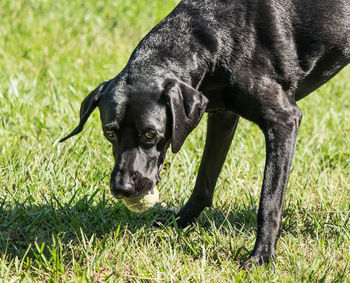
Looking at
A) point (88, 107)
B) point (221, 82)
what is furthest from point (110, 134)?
point (221, 82)

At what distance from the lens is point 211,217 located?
4.02 metres

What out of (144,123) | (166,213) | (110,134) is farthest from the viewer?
(166,213)

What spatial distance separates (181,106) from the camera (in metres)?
3.26

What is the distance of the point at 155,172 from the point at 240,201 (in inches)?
41.0

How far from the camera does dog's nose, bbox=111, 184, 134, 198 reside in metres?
3.20

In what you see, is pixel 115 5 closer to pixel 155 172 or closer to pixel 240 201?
pixel 240 201

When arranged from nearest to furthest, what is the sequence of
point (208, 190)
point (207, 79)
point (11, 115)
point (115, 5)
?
point (207, 79) < point (208, 190) < point (11, 115) < point (115, 5)

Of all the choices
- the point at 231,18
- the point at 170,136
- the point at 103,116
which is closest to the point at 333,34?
the point at 231,18

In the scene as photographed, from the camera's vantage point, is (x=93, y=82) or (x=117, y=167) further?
(x=93, y=82)

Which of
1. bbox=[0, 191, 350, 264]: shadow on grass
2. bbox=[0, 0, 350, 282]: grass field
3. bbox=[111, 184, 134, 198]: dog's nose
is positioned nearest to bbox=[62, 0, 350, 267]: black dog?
bbox=[111, 184, 134, 198]: dog's nose

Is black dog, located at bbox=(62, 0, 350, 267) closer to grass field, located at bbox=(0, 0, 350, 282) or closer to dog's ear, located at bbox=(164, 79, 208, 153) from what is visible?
dog's ear, located at bbox=(164, 79, 208, 153)

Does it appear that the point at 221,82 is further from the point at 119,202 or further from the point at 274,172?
the point at 119,202

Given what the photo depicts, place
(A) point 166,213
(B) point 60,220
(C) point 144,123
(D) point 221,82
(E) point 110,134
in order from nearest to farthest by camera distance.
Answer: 1. (C) point 144,123
2. (E) point 110,134
3. (D) point 221,82
4. (B) point 60,220
5. (A) point 166,213

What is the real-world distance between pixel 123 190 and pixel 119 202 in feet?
2.68
